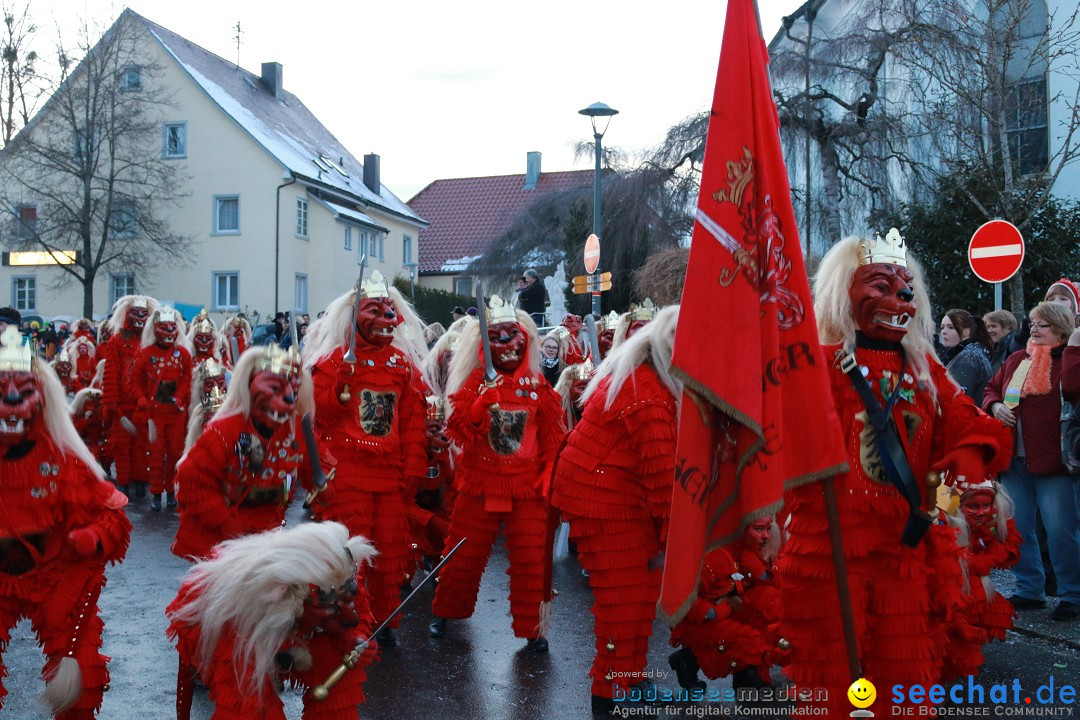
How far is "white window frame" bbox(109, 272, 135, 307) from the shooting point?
34.8m

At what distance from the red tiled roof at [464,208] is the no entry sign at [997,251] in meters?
38.2

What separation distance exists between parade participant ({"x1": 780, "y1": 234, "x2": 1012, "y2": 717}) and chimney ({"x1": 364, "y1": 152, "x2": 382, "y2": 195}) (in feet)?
136

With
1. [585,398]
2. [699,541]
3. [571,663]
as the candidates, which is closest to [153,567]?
[571,663]

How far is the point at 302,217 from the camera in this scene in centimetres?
3591

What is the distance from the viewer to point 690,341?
11.7 feet

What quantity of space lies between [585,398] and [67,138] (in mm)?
34049

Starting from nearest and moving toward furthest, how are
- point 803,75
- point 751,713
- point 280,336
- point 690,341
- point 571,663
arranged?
point 690,341 → point 751,713 → point 571,663 → point 280,336 → point 803,75

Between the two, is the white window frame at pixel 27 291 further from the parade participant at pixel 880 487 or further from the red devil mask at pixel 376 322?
the parade participant at pixel 880 487

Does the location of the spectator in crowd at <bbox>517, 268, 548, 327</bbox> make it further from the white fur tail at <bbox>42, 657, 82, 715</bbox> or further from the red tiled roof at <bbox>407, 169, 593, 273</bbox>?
the red tiled roof at <bbox>407, 169, 593, 273</bbox>

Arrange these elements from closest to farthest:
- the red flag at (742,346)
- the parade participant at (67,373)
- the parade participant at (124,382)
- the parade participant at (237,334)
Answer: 1. the red flag at (742,346)
2. the parade participant at (124,382)
3. the parade participant at (67,373)
4. the parade participant at (237,334)

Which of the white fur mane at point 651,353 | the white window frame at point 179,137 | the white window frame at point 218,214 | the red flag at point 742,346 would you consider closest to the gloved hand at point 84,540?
the white fur mane at point 651,353

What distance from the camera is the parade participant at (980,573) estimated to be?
509 centimetres

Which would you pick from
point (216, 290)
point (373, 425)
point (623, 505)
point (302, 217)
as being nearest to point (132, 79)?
point (302, 217)

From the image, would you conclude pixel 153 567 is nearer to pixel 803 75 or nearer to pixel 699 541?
pixel 699 541
